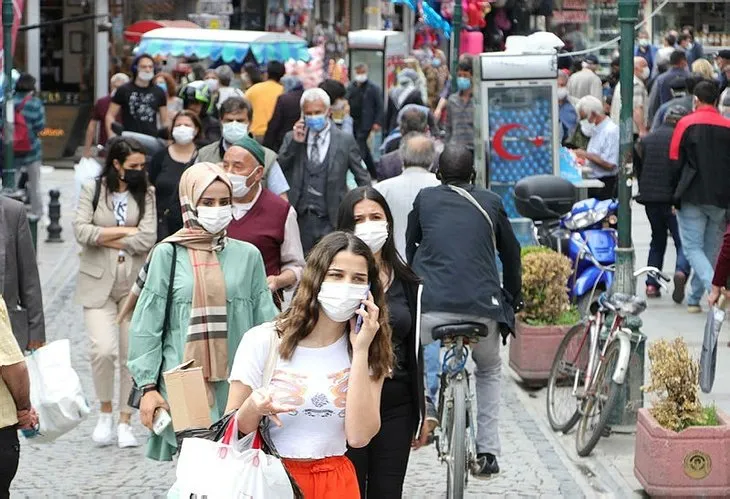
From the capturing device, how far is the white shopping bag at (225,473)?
202 inches

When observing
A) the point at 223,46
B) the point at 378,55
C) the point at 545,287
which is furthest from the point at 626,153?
the point at 223,46

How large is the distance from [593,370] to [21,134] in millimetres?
11054

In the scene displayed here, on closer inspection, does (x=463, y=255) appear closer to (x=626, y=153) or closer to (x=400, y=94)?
(x=626, y=153)

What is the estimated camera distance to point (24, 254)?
324 inches

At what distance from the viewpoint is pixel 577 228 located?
11781 mm

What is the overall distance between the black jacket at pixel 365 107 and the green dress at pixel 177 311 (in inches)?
664

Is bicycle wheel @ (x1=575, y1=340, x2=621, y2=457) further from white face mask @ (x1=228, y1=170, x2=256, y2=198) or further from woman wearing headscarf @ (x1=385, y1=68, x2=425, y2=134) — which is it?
woman wearing headscarf @ (x1=385, y1=68, x2=425, y2=134)

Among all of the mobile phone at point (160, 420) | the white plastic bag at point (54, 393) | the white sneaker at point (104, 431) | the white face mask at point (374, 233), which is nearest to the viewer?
the mobile phone at point (160, 420)

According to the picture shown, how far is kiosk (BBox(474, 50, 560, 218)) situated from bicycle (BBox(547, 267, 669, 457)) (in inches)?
227

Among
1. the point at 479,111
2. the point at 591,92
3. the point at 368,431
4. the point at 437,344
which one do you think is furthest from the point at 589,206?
the point at 591,92

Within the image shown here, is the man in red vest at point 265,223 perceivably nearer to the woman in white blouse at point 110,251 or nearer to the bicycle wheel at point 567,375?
the woman in white blouse at point 110,251

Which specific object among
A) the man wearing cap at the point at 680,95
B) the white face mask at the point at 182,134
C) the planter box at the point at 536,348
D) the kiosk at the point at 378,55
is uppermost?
the kiosk at the point at 378,55

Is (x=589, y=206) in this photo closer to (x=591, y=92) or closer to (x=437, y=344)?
(x=437, y=344)

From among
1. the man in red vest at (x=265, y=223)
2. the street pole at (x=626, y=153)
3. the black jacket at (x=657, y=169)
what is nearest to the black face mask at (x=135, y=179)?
the man in red vest at (x=265, y=223)
